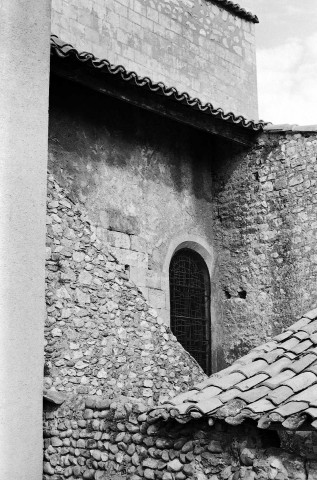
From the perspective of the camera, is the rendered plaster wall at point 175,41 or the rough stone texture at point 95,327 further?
the rendered plaster wall at point 175,41

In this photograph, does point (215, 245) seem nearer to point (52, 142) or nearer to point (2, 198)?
point (52, 142)

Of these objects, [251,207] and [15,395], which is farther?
[251,207]

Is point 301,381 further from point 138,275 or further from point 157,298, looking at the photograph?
point 157,298

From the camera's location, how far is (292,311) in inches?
412

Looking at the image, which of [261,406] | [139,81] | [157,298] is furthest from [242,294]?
[261,406]

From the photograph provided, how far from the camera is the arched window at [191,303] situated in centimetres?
1096

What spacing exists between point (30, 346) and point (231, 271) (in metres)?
5.51

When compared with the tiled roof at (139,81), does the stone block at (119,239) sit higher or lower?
lower

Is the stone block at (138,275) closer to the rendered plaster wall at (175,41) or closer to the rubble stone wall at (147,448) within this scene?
the rubble stone wall at (147,448)

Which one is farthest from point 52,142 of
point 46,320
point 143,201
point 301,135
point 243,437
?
point 243,437

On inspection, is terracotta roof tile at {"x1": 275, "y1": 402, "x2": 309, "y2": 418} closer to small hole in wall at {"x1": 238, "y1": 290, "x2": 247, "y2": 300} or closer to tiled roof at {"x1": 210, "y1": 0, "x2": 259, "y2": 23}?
small hole in wall at {"x1": 238, "y1": 290, "x2": 247, "y2": 300}

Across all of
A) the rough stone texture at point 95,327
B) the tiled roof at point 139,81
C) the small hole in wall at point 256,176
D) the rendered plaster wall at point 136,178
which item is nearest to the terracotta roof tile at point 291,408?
the rough stone texture at point 95,327

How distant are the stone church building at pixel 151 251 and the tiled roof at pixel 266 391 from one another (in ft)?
0.05

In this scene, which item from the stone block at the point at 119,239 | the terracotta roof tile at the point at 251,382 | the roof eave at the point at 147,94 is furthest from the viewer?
the stone block at the point at 119,239
